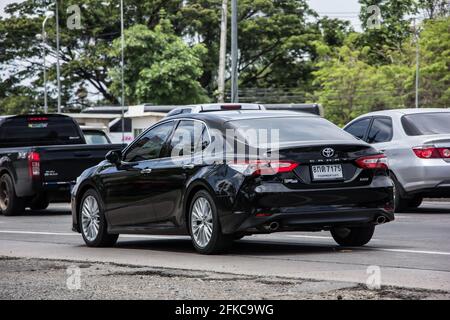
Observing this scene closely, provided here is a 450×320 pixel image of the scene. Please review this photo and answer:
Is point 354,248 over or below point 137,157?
below

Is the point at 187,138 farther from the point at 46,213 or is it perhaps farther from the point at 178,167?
the point at 46,213

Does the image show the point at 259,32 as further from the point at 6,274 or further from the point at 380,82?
the point at 6,274

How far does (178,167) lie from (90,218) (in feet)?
6.83

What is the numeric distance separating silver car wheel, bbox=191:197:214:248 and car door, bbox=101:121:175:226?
2.94 feet

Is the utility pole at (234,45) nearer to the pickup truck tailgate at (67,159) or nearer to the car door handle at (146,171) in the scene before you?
the pickup truck tailgate at (67,159)

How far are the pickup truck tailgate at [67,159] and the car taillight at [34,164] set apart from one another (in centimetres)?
5

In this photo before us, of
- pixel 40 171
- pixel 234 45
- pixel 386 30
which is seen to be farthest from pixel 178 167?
pixel 386 30

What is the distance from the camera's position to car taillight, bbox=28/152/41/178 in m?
20.3

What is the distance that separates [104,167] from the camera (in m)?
13.4

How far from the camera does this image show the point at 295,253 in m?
11.4

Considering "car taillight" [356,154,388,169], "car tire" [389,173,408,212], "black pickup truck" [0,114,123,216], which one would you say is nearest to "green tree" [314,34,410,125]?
"black pickup truck" [0,114,123,216]

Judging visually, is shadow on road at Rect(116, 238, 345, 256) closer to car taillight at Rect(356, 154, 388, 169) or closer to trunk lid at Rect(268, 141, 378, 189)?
trunk lid at Rect(268, 141, 378, 189)

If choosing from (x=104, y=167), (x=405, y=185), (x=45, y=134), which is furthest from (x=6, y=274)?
(x=45, y=134)

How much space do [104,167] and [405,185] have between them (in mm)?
6302
